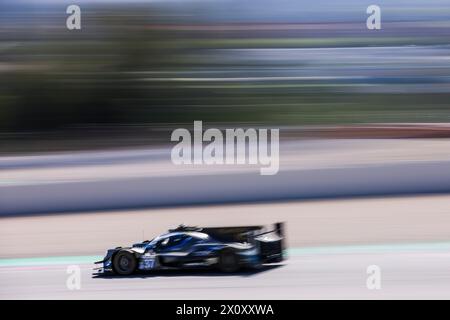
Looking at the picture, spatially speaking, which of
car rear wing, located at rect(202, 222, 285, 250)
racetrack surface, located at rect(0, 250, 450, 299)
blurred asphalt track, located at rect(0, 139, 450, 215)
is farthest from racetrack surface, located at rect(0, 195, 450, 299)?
car rear wing, located at rect(202, 222, 285, 250)

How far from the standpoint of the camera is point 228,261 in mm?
5148

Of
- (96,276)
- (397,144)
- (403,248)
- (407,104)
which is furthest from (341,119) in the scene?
(96,276)

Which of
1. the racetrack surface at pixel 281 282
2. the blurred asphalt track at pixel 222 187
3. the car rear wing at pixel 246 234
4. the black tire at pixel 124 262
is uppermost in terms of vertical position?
the blurred asphalt track at pixel 222 187

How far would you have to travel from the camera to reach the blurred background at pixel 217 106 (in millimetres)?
8680

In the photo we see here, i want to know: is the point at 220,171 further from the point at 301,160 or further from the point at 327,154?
the point at 327,154

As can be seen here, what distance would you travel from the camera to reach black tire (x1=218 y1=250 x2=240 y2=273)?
511 cm

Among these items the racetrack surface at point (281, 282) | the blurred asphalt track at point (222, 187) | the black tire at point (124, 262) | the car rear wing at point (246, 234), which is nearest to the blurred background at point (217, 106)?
the blurred asphalt track at point (222, 187)

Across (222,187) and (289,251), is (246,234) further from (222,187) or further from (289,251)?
(222,187)

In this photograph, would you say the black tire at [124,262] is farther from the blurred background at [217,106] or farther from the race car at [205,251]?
the blurred background at [217,106]

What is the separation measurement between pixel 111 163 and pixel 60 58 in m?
6.98

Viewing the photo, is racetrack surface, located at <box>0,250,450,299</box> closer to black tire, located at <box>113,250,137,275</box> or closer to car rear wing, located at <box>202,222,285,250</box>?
black tire, located at <box>113,250,137,275</box>

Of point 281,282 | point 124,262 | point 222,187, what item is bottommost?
point 281,282

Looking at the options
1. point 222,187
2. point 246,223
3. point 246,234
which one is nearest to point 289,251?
point 246,223

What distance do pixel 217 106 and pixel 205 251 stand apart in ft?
40.7
